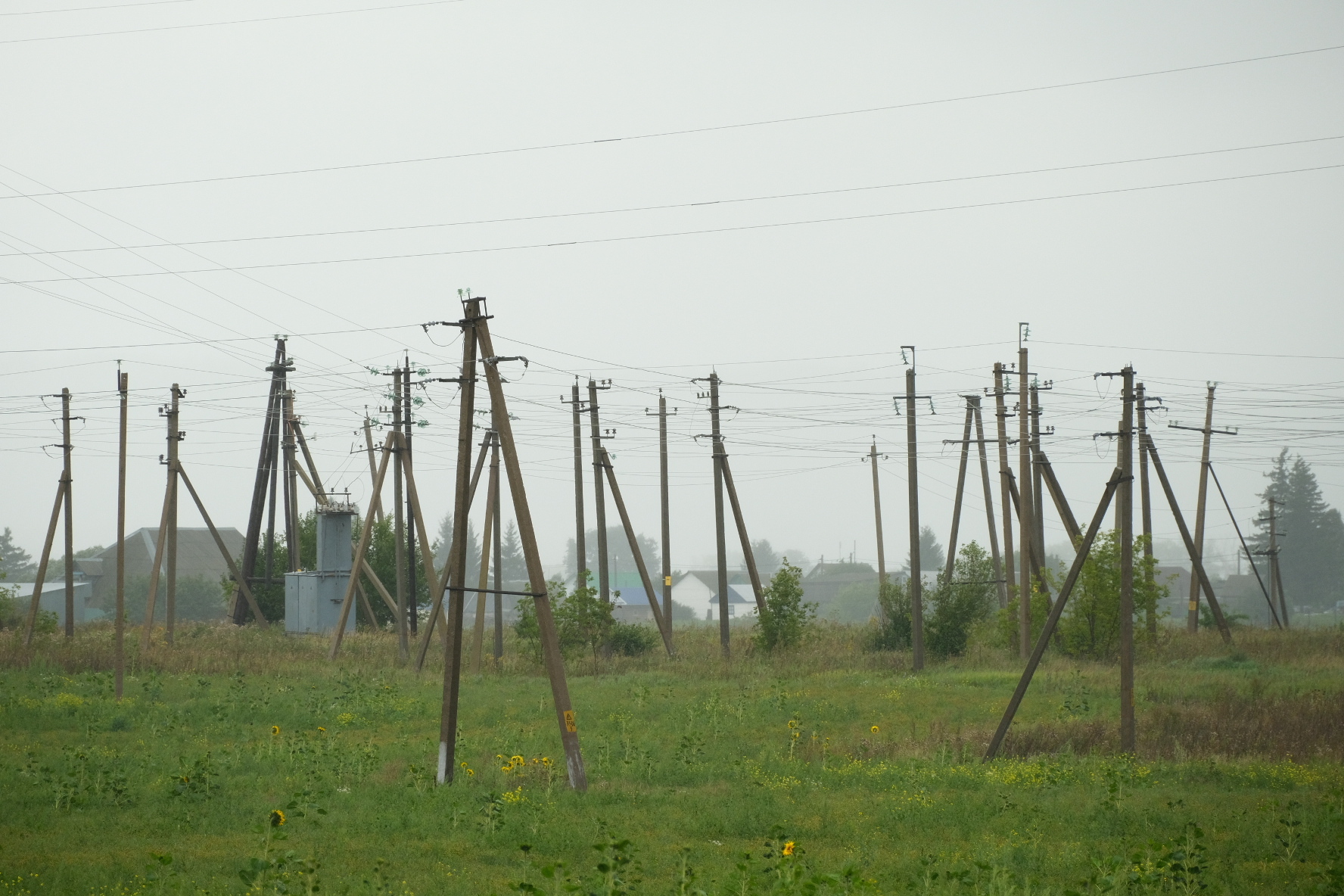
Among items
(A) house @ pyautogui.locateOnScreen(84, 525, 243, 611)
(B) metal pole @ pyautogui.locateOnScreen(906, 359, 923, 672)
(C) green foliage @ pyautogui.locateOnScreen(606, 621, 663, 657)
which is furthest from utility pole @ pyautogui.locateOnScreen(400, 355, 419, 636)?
(A) house @ pyautogui.locateOnScreen(84, 525, 243, 611)

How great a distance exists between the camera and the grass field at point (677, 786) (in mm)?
10031

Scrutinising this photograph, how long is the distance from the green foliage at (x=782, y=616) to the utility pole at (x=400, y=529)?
384 inches


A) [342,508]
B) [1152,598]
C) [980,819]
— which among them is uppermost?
[342,508]

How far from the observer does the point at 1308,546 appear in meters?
92.2

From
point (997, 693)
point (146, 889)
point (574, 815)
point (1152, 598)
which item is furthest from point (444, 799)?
point (1152, 598)

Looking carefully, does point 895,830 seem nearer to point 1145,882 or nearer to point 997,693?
point 1145,882

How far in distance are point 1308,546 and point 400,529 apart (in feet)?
274

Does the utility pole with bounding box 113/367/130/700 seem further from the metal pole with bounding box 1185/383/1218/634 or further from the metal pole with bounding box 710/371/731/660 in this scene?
the metal pole with bounding box 1185/383/1218/634

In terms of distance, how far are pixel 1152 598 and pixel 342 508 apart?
2773cm

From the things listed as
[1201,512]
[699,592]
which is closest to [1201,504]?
[1201,512]

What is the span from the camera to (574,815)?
12992 millimetres

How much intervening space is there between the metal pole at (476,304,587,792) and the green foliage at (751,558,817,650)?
17267 millimetres

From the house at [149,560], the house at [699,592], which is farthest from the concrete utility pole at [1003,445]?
the house at [699,592]

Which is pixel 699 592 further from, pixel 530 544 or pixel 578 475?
pixel 530 544
